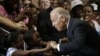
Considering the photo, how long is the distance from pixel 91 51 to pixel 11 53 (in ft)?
3.14

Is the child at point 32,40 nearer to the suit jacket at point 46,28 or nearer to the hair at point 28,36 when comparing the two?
the hair at point 28,36

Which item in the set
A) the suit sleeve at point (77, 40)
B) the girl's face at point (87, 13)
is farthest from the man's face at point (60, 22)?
the girl's face at point (87, 13)

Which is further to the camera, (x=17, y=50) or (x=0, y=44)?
(x=0, y=44)

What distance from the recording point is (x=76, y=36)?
3.39 metres

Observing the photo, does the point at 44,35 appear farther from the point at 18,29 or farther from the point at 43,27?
the point at 18,29

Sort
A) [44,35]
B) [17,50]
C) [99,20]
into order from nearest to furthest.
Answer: [17,50], [44,35], [99,20]

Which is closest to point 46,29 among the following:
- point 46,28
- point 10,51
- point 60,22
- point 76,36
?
point 46,28

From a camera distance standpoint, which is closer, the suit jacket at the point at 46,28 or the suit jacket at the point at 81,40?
the suit jacket at the point at 81,40

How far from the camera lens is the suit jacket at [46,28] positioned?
15.5 feet

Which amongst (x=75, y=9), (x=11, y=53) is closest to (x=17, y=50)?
(x=11, y=53)

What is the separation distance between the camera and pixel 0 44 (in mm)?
4219

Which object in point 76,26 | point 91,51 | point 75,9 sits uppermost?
point 75,9

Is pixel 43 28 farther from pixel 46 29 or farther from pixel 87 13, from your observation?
pixel 87 13

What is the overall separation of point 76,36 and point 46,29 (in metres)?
1.39
